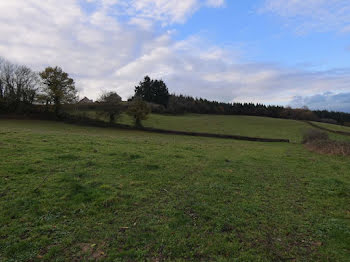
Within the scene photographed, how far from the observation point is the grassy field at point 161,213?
14.1 feet

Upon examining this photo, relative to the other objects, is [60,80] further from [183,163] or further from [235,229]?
[235,229]

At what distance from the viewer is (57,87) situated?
44.4m

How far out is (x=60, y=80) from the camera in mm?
44531

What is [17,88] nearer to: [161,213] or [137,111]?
[137,111]

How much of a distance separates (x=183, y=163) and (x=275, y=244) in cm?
749

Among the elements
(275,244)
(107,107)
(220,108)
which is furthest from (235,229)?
(220,108)

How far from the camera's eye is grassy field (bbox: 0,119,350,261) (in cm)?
430

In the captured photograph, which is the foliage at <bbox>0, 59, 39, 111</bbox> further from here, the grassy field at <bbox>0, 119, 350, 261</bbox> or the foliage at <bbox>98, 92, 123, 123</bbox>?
the grassy field at <bbox>0, 119, 350, 261</bbox>

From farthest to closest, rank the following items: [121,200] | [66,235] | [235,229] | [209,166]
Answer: [209,166] → [121,200] → [235,229] → [66,235]

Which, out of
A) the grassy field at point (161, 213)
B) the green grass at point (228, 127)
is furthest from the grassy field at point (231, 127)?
the grassy field at point (161, 213)

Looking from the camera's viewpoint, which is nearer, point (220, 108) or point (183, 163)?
point (183, 163)

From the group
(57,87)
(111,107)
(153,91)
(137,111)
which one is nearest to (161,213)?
(137,111)

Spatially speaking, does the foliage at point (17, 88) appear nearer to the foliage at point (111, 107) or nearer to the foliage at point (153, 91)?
the foliage at point (111, 107)

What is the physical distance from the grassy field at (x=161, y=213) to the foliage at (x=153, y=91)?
78.0 metres
